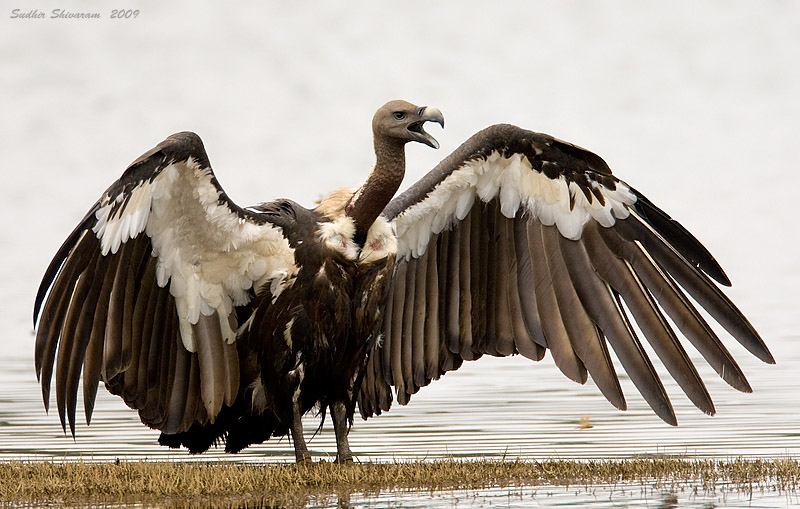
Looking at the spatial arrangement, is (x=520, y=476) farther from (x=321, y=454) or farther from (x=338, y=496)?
(x=321, y=454)

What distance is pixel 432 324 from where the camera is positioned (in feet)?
33.6

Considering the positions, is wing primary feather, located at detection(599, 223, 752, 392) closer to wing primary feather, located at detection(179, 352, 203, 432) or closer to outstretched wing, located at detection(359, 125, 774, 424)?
outstretched wing, located at detection(359, 125, 774, 424)

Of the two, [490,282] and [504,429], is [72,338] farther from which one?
[504,429]

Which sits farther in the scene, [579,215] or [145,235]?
[579,215]

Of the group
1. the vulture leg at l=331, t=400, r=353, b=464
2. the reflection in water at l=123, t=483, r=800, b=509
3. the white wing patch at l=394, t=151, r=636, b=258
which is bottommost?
the reflection in water at l=123, t=483, r=800, b=509

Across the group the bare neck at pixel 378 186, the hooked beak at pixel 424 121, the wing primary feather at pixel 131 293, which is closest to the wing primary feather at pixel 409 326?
the bare neck at pixel 378 186

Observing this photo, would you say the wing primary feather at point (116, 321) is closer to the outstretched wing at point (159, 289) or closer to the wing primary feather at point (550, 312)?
the outstretched wing at point (159, 289)

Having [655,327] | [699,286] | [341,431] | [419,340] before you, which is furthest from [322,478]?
[699,286]

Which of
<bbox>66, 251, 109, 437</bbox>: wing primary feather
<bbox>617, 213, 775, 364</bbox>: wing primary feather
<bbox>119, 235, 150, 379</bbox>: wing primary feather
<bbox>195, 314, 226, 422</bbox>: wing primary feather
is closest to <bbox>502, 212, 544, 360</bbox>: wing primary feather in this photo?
<bbox>617, 213, 775, 364</bbox>: wing primary feather

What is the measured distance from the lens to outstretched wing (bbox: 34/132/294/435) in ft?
27.8

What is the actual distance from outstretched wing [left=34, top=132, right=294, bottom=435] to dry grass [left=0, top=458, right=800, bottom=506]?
0.61 m

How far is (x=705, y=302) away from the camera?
888 cm

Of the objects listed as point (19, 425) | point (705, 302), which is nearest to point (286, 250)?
point (705, 302)

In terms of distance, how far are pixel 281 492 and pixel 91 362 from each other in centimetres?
180
